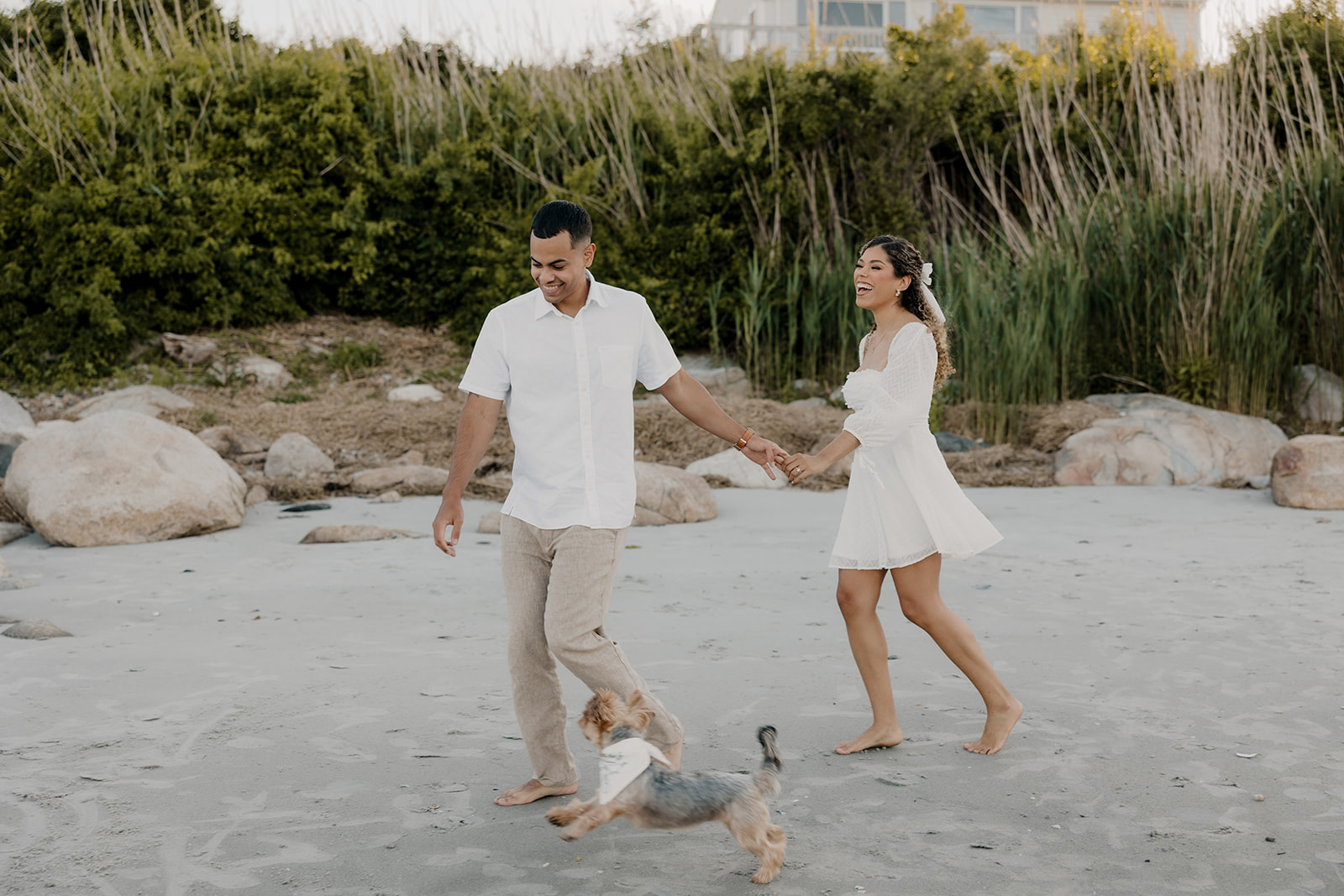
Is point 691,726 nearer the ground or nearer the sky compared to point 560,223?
nearer the ground

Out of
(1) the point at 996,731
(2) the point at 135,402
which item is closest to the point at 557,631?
(1) the point at 996,731

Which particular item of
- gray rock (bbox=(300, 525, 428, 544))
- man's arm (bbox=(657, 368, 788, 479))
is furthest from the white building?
man's arm (bbox=(657, 368, 788, 479))

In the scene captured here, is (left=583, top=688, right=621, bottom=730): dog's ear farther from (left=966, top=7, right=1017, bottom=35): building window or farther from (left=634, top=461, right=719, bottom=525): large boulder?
(left=966, top=7, right=1017, bottom=35): building window

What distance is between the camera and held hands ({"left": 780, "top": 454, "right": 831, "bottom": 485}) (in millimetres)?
3443

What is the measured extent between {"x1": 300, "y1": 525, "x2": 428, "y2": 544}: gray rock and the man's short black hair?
172 inches

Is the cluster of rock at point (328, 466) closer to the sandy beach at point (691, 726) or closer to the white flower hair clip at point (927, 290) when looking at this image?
the sandy beach at point (691, 726)

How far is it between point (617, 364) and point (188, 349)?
10.8 m

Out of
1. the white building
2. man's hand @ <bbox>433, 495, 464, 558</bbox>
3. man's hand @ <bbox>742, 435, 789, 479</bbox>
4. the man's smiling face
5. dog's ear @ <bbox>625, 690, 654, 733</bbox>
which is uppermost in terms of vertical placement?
the white building

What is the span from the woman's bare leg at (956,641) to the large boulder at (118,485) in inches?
200

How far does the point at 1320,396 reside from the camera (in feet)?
34.7

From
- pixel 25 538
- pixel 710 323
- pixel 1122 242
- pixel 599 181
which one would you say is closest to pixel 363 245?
pixel 599 181

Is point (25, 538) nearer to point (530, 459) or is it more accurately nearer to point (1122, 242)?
point (530, 459)

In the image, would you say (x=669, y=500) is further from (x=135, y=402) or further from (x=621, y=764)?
(x=135, y=402)

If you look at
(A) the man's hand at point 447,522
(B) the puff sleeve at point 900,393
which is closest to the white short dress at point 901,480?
(B) the puff sleeve at point 900,393
